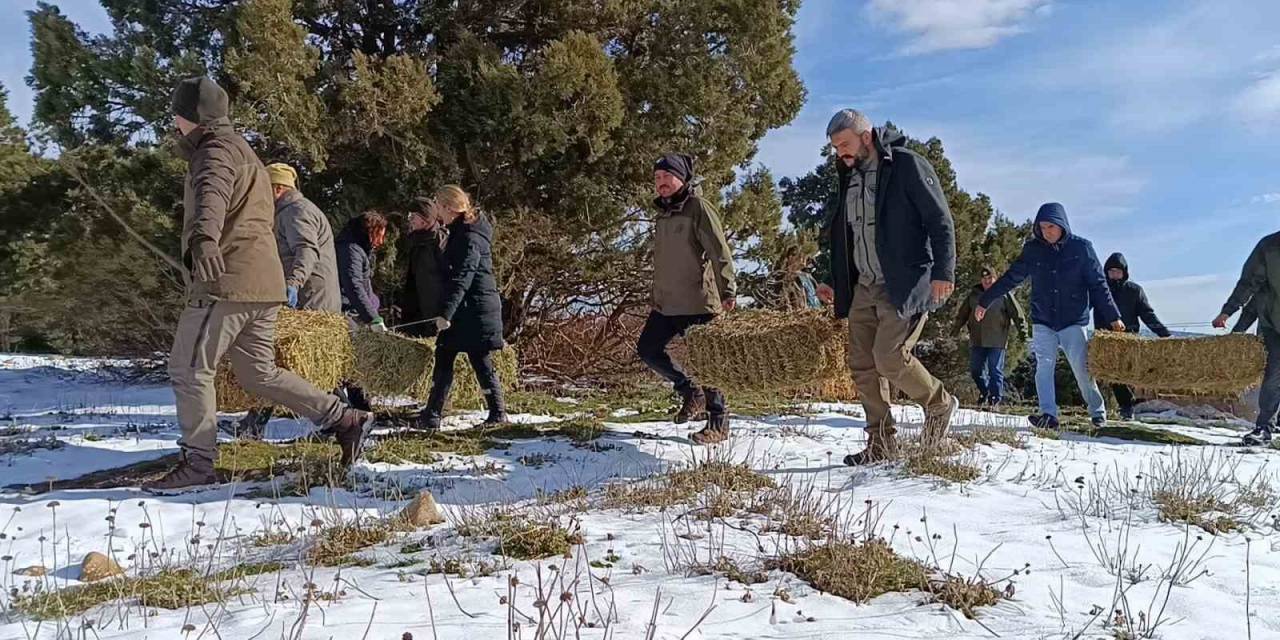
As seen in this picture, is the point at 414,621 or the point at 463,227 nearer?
the point at 414,621

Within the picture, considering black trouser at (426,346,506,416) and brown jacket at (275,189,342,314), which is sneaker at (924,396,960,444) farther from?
brown jacket at (275,189,342,314)

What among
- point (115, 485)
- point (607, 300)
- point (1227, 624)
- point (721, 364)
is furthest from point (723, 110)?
point (1227, 624)

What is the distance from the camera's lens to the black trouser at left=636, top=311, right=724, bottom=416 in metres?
5.15

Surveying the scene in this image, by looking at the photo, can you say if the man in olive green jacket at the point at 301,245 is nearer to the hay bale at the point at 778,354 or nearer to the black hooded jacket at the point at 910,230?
the hay bale at the point at 778,354

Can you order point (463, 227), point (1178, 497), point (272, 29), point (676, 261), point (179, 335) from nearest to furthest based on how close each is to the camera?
point (1178, 497), point (179, 335), point (676, 261), point (463, 227), point (272, 29)

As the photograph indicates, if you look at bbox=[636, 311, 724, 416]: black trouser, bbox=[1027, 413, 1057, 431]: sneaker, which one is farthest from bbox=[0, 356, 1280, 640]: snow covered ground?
bbox=[1027, 413, 1057, 431]: sneaker

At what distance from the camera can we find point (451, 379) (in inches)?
227

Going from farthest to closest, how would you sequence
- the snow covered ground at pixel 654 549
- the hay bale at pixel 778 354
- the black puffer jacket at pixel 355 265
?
the black puffer jacket at pixel 355 265 < the hay bale at pixel 778 354 < the snow covered ground at pixel 654 549

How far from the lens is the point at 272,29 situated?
6.75 m

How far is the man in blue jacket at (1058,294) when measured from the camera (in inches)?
256

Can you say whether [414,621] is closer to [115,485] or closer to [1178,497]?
[115,485]

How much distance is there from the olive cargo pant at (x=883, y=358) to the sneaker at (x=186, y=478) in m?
3.30

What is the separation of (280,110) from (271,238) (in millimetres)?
3277

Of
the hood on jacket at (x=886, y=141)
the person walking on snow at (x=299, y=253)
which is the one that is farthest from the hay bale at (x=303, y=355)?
the hood on jacket at (x=886, y=141)
